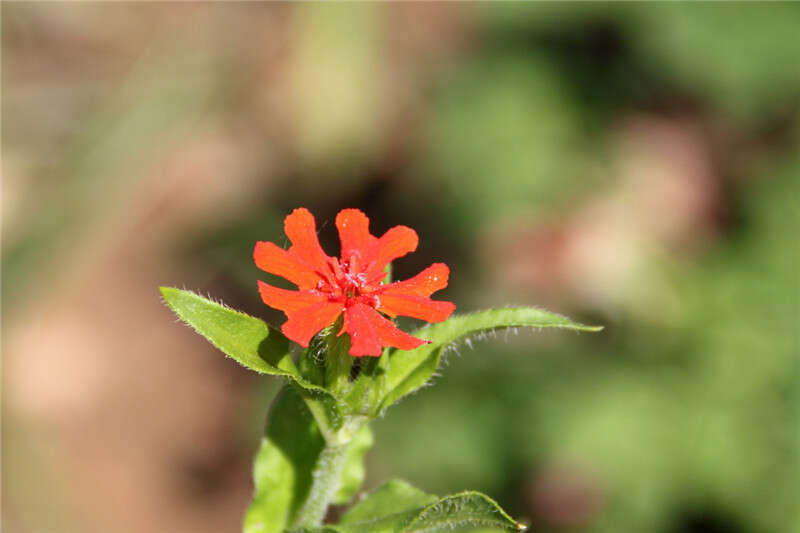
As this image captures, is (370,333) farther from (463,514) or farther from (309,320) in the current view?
(463,514)

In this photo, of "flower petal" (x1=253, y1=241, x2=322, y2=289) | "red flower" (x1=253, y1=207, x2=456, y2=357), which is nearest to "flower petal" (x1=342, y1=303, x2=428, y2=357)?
"red flower" (x1=253, y1=207, x2=456, y2=357)

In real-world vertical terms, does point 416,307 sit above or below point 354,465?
above

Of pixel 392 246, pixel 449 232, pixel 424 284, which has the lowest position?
pixel 424 284

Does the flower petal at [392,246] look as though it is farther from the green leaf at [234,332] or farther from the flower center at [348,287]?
the green leaf at [234,332]

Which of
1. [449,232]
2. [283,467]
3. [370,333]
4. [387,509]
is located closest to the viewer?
[370,333]

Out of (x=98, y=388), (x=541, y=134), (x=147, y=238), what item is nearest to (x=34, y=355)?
(x=98, y=388)

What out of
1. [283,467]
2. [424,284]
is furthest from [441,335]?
[283,467]

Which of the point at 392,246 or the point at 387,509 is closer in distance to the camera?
the point at 392,246

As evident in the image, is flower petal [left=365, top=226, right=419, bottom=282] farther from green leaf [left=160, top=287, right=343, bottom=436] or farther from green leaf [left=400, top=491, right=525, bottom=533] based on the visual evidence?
green leaf [left=400, top=491, right=525, bottom=533]

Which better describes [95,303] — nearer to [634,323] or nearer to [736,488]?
[634,323]
